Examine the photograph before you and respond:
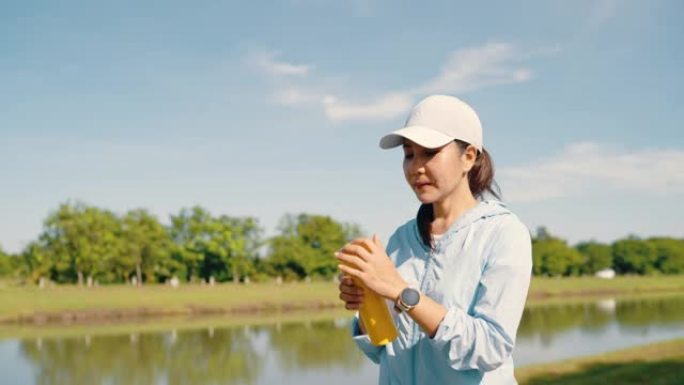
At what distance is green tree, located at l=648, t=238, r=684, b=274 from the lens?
345 feet

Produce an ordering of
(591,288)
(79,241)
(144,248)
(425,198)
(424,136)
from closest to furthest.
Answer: (424,136), (425,198), (79,241), (144,248), (591,288)

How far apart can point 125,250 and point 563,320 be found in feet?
106

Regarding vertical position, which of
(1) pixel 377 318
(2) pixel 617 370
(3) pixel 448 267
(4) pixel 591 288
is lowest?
(4) pixel 591 288

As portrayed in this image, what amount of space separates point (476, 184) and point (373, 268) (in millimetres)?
662

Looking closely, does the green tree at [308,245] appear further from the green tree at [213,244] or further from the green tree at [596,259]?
the green tree at [596,259]

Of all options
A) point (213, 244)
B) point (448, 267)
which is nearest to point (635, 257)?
point (213, 244)

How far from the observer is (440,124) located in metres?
2.20

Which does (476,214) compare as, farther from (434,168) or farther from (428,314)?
(428,314)

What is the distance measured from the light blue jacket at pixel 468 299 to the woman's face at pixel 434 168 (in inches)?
5.0

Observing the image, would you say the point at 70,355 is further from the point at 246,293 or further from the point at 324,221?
the point at 324,221

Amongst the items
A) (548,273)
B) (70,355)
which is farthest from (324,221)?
(70,355)

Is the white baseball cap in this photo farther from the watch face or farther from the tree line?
the tree line

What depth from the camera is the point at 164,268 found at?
56.3m

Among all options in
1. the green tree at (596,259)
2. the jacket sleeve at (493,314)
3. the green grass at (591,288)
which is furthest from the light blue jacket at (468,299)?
the green tree at (596,259)
